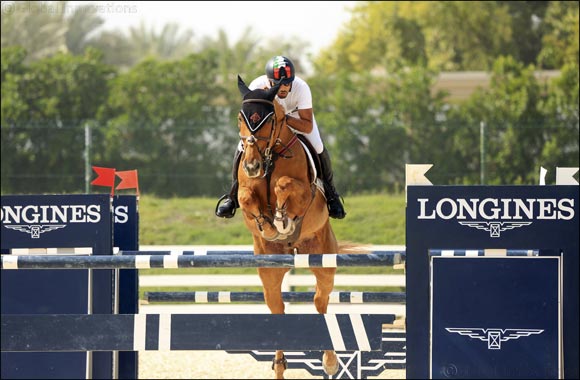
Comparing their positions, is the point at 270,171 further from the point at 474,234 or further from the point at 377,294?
the point at 474,234

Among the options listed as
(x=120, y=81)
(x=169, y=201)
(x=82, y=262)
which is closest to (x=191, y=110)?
(x=120, y=81)

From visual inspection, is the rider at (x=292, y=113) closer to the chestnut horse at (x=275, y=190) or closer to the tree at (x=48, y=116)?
the chestnut horse at (x=275, y=190)

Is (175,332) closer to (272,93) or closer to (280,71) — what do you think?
(272,93)

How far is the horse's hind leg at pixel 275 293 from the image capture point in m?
5.84

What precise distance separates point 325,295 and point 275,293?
421 mm

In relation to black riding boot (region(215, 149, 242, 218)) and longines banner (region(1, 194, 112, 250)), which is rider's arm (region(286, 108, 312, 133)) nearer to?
black riding boot (region(215, 149, 242, 218))

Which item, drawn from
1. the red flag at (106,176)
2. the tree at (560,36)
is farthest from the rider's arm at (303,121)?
the tree at (560,36)

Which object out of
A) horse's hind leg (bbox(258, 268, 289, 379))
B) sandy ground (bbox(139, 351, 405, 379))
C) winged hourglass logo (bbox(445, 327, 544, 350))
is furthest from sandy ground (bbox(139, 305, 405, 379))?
winged hourglass logo (bbox(445, 327, 544, 350))

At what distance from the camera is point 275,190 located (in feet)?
18.1

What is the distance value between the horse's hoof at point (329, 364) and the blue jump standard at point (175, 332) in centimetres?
240

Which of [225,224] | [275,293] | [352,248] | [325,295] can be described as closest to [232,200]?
[275,293]

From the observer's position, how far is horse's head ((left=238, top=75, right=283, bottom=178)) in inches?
211

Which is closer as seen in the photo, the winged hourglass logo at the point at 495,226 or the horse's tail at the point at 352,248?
the winged hourglass logo at the point at 495,226

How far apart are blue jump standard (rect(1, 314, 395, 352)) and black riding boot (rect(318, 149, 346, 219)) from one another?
253 centimetres
